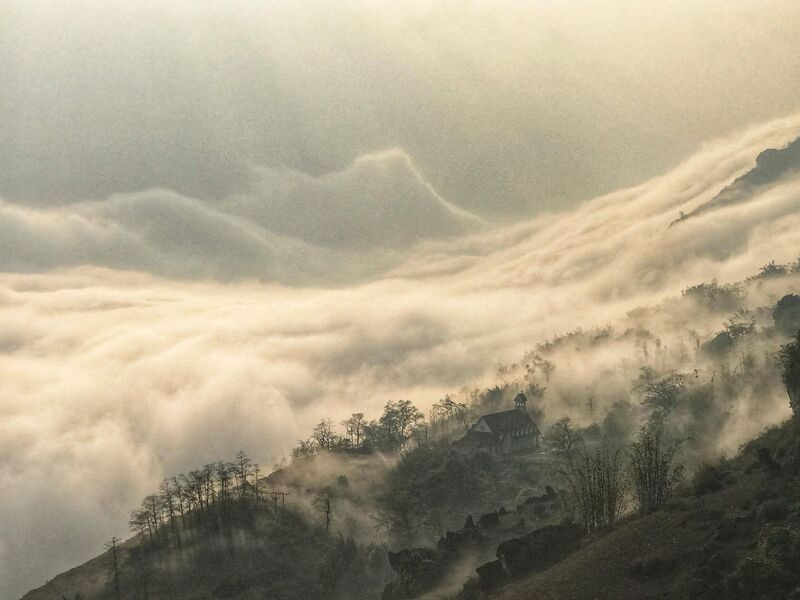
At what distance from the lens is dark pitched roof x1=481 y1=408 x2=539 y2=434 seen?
17925cm

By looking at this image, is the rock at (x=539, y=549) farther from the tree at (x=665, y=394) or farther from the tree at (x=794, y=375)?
the tree at (x=665, y=394)

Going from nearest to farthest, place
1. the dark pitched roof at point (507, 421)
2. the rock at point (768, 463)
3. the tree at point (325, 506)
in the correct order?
1. the rock at point (768, 463)
2. the tree at point (325, 506)
3. the dark pitched roof at point (507, 421)

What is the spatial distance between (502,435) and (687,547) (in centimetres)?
13263

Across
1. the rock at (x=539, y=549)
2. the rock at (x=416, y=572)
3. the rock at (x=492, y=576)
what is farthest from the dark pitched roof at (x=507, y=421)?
the rock at (x=492, y=576)

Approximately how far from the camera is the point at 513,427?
181125 millimetres

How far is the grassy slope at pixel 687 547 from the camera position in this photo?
1652 inches

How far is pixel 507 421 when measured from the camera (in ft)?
598

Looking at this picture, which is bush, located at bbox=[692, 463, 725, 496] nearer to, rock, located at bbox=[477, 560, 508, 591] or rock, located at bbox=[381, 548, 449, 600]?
rock, located at bbox=[477, 560, 508, 591]

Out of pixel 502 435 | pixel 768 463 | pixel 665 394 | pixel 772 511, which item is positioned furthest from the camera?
pixel 502 435

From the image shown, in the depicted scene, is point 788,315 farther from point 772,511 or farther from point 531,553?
point 772,511

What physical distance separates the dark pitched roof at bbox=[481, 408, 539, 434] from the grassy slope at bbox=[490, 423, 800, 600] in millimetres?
120121

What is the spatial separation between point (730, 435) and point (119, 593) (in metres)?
134

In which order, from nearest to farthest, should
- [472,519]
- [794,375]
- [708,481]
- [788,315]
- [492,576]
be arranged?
[708,481], [492,576], [794,375], [472,519], [788,315]

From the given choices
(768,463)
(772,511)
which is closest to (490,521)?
(768,463)
